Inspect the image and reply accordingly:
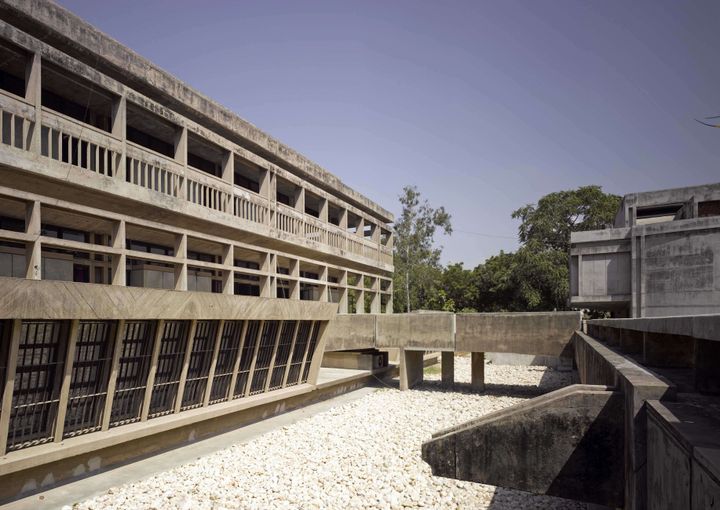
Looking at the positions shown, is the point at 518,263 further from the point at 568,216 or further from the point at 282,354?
the point at 282,354

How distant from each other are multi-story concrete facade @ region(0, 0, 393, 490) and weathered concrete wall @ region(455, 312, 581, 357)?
6931 millimetres

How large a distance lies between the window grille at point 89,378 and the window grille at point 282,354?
671 centimetres

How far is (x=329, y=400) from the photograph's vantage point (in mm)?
20703

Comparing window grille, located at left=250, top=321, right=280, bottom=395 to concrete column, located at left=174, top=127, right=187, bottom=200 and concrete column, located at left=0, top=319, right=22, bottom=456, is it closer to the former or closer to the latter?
concrete column, located at left=174, top=127, right=187, bottom=200

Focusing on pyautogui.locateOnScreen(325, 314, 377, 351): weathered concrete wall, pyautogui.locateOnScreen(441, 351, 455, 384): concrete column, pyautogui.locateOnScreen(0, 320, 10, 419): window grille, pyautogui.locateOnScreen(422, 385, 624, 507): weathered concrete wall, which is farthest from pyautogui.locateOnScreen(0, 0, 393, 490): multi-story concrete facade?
pyautogui.locateOnScreen(441, 351, 455, 384): concrete column

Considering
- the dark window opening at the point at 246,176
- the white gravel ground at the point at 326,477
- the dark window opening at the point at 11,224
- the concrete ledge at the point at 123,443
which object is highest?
the dark window opening at the point at 246,176

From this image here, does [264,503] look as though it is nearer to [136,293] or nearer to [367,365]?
[136,293]

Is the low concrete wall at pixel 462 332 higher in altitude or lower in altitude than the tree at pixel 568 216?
lower

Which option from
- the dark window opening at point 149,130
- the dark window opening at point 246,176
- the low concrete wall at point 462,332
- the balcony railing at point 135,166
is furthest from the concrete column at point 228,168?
the low concrete wall at point 462,332

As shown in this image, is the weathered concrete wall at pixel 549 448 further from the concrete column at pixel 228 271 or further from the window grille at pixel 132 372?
the concrete column at pixel 228 271

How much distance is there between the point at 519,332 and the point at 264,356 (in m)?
11.3

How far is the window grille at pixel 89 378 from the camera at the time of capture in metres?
10.2

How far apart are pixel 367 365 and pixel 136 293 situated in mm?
16334

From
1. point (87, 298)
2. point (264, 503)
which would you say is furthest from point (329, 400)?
point (87, 298)
